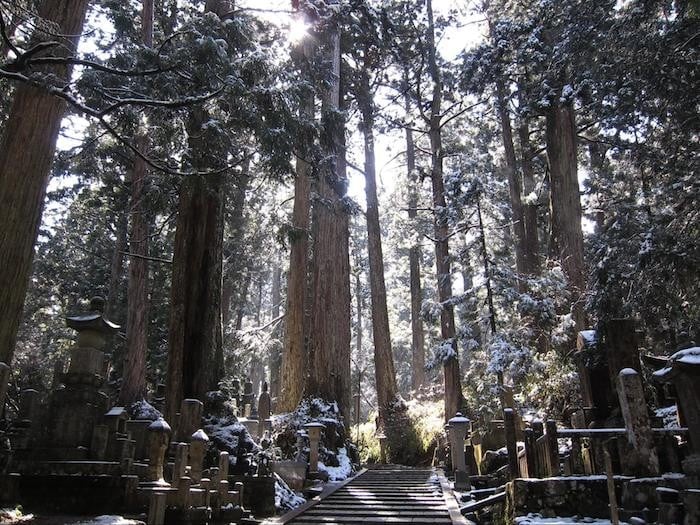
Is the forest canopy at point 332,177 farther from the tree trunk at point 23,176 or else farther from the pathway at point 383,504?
the pathway at point 383,504

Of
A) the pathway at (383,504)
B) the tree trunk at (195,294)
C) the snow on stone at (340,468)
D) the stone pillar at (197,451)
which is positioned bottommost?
the pathway at (383,504)

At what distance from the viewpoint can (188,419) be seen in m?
8.92

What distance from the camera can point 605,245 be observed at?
11375 mm

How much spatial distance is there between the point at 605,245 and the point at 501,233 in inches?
516

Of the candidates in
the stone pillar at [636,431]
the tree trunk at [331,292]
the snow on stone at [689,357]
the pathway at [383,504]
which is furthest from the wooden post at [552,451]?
the tree trunk at [331,292]

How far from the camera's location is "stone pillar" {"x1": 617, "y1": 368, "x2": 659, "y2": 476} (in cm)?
622

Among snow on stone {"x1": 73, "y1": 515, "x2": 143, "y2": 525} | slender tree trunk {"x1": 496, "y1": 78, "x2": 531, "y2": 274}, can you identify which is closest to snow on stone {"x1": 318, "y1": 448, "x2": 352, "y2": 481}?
snow on stone {"x1": 73, "y1": 515, "x2": 143, "y2": 525}

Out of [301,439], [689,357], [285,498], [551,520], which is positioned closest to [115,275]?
[301,439]

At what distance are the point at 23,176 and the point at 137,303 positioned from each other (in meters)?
9.25

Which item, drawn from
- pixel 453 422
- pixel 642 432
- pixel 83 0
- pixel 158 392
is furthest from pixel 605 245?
pixel 158 392

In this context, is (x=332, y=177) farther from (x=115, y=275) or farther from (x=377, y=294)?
(x=115, y=275)

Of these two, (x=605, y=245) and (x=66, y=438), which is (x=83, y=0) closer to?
(x=66, y=438)

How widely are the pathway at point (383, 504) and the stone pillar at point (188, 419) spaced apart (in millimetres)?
2129

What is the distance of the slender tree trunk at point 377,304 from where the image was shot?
19281mm
